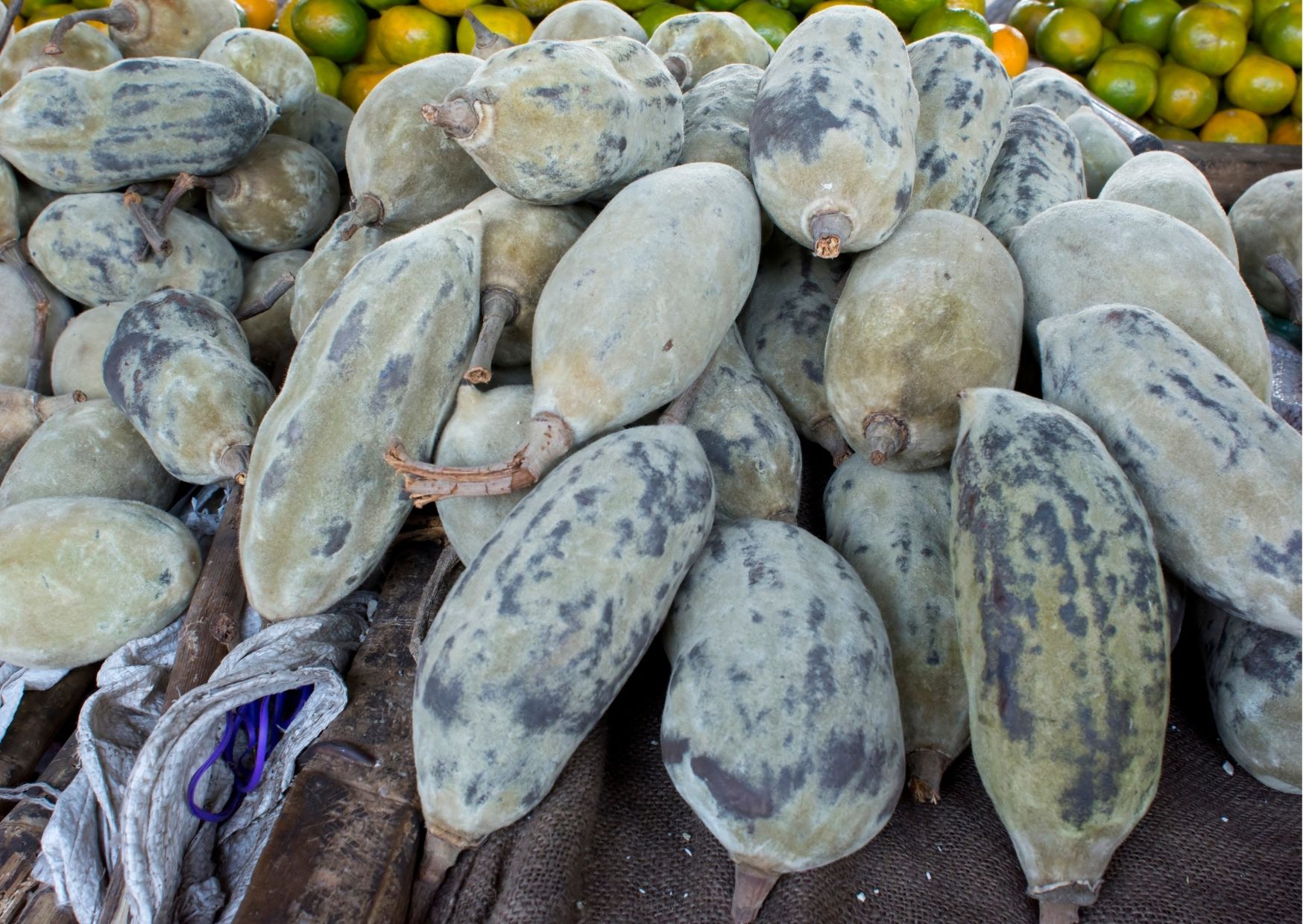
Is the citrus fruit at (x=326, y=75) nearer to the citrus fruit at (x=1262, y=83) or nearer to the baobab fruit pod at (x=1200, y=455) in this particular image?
the baobab fruit pod at (x=1200, y=455)

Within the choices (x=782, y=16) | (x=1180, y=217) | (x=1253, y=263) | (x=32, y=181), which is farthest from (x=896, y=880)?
(x=782, y=16)

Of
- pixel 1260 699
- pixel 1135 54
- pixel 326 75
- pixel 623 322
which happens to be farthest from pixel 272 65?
pixel 1135 54

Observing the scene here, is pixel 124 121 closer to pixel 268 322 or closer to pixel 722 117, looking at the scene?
pixel 268 322

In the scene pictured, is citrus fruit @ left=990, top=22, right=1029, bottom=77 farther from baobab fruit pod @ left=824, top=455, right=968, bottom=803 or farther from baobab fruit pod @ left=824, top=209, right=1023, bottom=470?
baobab fruit pod @ left=824, top=455, right=968, bottom=803

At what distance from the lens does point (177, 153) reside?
1.41 m

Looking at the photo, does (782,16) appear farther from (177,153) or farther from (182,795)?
(182,795)

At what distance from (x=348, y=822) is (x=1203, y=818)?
903 mm

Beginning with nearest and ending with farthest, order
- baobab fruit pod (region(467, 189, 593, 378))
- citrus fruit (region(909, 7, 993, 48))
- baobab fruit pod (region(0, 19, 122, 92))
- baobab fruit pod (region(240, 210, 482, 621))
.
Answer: baobab fruit pod (region(240, 210, 482, 621)) → baobab fruit pod (region(467, 189, 593, 378)) → baobab fruit pod (region(0, 19, 122, 92)) → citrus fruit (region(909, 7, 993, 48))

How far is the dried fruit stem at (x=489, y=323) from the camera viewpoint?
90 centimetres

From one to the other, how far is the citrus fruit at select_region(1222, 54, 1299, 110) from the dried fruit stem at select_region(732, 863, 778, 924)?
293cm

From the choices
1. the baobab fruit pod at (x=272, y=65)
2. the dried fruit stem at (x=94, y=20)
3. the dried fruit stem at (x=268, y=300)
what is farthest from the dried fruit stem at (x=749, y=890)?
the dried fruit stem at (x=94, y=20)

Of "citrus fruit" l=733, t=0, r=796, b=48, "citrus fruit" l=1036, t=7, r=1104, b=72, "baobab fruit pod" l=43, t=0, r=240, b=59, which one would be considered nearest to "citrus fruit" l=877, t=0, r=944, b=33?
"citrus fruit" l=733, t=0, r=796, b=48

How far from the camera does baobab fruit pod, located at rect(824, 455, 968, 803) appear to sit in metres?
0.84

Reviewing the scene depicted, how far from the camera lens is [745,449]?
0.97 meters
